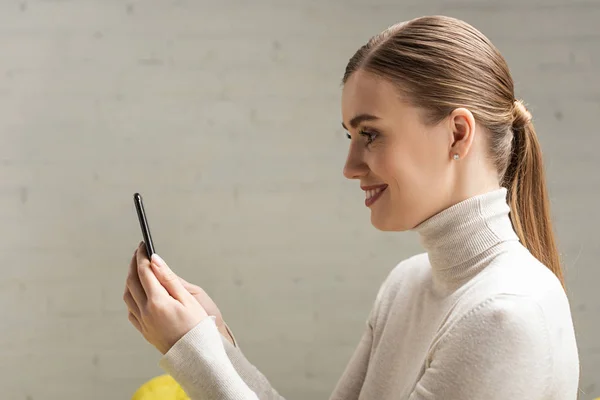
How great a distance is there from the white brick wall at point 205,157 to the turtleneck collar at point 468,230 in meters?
1.21

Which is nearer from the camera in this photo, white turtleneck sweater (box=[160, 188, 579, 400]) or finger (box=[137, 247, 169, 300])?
white turtleneck sweater (box=[160, 188, 579, 400])

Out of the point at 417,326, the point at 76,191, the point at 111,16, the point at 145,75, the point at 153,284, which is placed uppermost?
the point at 111,16

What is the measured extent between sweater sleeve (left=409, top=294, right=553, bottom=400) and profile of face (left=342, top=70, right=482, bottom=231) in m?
0.20

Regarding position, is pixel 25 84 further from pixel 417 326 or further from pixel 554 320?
pixel 554 320

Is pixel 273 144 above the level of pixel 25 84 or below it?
below

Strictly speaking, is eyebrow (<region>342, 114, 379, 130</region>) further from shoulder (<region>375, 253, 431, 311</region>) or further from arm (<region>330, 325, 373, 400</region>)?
arm (<region>330, 325, 373, 400</region>)

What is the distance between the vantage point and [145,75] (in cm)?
224

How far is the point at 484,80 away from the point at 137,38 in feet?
4.78

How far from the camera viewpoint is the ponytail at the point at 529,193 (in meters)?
1.10

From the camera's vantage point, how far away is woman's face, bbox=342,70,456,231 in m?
1.01

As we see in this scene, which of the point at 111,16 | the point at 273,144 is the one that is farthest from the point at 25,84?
the point at 273,144

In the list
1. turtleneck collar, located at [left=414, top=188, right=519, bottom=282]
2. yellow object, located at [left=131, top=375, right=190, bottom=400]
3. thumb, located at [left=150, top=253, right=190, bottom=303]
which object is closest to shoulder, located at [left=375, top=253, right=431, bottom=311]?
turtleneck collar, located at [left=414, top=188, right=519, bottom=282]

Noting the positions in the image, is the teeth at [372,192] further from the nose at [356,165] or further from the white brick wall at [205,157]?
the white brick wall at [205,157]

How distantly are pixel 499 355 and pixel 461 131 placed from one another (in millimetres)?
306
